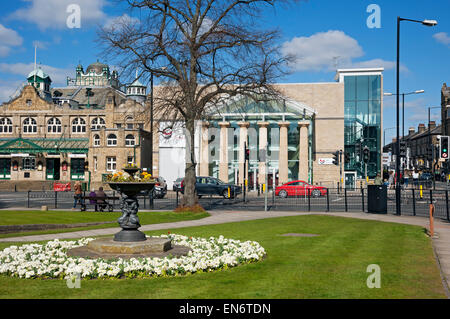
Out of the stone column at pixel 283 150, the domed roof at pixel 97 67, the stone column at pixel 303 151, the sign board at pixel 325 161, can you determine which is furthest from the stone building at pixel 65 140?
the domed roof at pixel 97 67

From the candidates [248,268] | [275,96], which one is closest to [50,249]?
[248,268]

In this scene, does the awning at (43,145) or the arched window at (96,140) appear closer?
the arched window at (96,140)

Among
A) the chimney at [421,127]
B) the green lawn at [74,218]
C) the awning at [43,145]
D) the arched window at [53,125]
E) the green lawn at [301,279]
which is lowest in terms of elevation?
the green lawn at [74,218]

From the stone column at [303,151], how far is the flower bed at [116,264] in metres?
42.0

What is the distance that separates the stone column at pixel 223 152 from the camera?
2078 inches

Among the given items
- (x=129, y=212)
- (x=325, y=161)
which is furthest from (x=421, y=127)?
(x=129, y=212)

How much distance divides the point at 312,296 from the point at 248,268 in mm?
2672

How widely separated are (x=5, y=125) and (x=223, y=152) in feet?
113

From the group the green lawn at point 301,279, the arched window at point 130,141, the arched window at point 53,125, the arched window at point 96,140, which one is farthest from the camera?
the arched window at point 53,125

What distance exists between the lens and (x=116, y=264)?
30.7ft

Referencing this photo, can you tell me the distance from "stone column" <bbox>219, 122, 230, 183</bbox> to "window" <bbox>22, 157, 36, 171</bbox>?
27.8 m

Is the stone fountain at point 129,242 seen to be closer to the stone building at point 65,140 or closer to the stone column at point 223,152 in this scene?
the stone column at point 223,152

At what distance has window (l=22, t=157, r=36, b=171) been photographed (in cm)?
6450

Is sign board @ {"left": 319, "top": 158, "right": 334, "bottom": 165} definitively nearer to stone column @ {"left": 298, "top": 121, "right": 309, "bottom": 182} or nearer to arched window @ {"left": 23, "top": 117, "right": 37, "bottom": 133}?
stone column @ {"left": 298, "top": 121, "right": 309, "bottom": 182}
